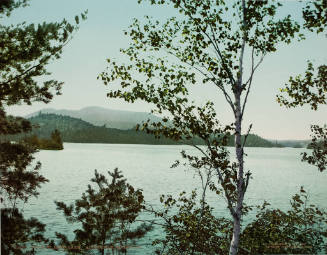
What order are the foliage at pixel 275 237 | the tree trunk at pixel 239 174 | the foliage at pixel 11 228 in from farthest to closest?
the foliage at pixel 275 237, the foliage at pixel 11 228, the tree trunk at pixel 239 174

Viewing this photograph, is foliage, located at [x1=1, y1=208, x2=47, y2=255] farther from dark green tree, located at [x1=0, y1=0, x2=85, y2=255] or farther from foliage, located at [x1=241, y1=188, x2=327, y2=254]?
foliage, located at [x1=241, y1=188, x2=327, y2=254]

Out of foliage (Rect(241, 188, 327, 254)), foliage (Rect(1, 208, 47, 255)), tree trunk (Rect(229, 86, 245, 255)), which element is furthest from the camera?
foliage (Rect(241, 188, 327, 254))

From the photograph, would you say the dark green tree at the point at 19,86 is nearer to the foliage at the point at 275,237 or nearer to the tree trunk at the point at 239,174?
the tree trunk at the point at 239,174

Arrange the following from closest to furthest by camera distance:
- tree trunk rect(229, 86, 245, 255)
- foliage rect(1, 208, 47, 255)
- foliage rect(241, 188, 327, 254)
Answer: tree trunk rect(229, 86, 245, 255) → foliage rect(1, 208, 47, 255) → foliage rect(241, 188, 327, 254)

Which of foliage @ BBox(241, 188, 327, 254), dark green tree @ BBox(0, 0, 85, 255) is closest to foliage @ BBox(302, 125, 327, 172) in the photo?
foliage @ BBox(241, 188, 327, 254)

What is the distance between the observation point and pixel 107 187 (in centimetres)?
1336

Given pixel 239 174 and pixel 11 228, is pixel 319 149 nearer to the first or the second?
pixel 239 174

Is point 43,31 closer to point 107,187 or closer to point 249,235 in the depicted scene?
point 107,187

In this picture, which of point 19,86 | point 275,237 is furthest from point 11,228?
point 275,237

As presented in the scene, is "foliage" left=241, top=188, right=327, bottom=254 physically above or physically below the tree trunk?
below

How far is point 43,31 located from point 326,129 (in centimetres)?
985

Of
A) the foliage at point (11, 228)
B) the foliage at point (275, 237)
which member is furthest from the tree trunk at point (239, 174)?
the foliage at point (11, 228)

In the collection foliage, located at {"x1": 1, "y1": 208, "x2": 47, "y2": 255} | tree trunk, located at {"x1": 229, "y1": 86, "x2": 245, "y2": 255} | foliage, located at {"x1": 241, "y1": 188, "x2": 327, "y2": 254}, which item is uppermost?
tree trunk, located at {"x1": 229, "y1": 86, "x2": 245, "y2": 255}

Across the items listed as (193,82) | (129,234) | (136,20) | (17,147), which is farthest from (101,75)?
(129,234)
